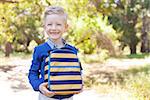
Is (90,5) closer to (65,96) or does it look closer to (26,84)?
(26,84)

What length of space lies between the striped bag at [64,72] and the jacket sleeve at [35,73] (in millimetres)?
113

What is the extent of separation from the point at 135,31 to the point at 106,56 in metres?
18.5

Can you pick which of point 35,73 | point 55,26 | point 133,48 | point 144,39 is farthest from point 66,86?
point 144,39

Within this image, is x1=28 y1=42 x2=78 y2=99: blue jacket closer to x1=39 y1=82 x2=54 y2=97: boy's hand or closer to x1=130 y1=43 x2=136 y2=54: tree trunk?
x1=39 y1=82 x2=54 y2=97: boy's hand

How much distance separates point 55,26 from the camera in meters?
2.91

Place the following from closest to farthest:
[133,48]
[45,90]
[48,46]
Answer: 1. [45,90]
2. [48,46]
3. [133,48]

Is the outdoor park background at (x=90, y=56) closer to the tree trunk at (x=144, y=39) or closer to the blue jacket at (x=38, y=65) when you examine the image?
the blue jacket at (x=38, y=65)

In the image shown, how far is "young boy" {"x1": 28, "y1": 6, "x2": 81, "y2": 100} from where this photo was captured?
289cm

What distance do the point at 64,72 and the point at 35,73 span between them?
0.79ft

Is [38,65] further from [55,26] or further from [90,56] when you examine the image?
[90,56]

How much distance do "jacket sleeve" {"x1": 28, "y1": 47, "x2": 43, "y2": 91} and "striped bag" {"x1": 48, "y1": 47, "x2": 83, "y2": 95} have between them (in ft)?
0.37

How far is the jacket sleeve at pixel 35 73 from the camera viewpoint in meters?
2.91

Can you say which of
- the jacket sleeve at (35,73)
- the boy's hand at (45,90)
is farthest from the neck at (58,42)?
the boy's hand at (45,90)

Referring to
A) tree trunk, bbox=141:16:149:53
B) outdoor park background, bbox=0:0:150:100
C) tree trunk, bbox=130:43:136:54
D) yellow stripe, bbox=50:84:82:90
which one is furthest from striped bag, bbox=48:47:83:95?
tree trunk, bbox=130:43:136:54
